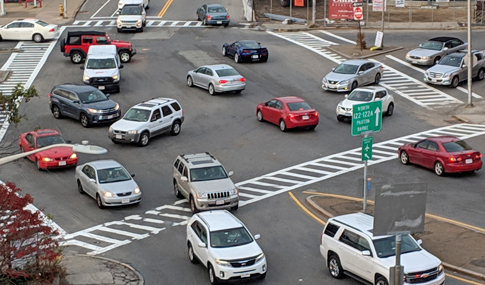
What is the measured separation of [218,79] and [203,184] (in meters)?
17.3

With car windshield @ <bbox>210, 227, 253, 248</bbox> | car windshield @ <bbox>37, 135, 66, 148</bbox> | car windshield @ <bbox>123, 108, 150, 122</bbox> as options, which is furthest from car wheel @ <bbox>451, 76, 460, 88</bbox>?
car windshield @ <bbox>210, 227, 253, 248</bbox>

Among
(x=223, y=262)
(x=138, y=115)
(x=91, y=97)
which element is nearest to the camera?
(x=223, y=262)

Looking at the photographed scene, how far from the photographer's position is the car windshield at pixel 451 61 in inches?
1939

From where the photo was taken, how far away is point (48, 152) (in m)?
35.2

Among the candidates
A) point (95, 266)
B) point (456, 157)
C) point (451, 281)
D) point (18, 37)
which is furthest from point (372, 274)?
point (18, 37)

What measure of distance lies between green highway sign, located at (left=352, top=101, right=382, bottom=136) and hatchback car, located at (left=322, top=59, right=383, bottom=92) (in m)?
19.8

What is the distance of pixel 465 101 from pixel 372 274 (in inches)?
1083

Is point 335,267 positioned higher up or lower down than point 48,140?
lower down

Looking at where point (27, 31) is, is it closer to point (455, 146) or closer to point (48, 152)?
point (48, 152)

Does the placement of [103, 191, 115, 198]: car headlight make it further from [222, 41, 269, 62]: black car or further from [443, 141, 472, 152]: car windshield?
[222, 41, 269, 62]: black car

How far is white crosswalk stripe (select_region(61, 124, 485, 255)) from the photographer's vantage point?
2764 cm

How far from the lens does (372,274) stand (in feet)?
71.4

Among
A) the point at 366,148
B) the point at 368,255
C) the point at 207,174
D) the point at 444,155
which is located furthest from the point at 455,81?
the point at 368,255

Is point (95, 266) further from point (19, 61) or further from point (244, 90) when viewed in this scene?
point (19, 61)
